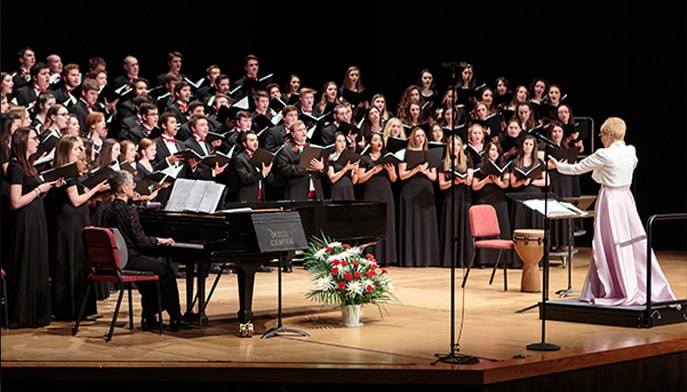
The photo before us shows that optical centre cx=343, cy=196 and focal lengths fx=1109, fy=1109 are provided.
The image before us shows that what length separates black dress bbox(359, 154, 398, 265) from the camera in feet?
35.1

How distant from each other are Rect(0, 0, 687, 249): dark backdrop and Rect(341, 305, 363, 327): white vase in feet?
18.5

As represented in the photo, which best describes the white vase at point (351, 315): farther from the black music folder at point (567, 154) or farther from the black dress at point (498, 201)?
the black dress at point (498, 201)

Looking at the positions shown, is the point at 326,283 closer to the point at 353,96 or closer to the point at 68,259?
the point at 68,259

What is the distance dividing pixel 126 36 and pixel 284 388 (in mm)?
7543

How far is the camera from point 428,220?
35.4ft

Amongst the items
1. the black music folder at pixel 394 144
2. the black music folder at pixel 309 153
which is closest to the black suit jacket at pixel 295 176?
the black music folder at pixel 309 153

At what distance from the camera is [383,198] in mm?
10703

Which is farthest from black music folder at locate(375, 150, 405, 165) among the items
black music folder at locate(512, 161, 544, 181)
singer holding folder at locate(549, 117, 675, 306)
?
singer holding folder at locate(549, 117, 675, 306)

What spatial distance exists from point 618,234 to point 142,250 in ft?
10.0

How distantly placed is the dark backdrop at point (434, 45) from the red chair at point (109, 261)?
511 centimetres

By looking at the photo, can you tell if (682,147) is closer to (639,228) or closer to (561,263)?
(561,263)

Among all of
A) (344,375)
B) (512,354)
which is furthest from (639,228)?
(344,375)

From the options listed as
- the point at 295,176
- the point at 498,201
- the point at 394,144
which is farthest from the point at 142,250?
the point at 498,201

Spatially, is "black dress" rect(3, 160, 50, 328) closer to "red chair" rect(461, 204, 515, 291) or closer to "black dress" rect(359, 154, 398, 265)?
"red chair" rect(461, 204, 515, 291)
